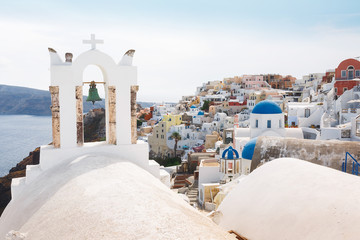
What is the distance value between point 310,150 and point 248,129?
11710 millimetres

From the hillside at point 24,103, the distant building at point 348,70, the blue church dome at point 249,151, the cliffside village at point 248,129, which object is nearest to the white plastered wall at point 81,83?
the cliffside village at point 248,129

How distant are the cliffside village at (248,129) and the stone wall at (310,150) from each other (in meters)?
0.03

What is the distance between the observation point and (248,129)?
21.2m

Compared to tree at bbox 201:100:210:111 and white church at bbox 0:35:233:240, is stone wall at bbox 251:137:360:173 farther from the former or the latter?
tree at bbox 201:100:210:111

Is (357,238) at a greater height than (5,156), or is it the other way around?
(357,238)

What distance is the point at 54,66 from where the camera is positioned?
504cm

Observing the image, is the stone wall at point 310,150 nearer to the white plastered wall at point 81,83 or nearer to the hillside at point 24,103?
the white plastered wall at point 81,83

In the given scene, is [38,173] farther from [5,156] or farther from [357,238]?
[5,156]

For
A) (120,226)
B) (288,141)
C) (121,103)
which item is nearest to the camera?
(120,226)

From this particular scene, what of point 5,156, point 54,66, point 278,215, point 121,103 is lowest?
point 5,156

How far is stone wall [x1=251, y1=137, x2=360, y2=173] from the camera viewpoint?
880 cm

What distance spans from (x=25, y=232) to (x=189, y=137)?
4339 cm

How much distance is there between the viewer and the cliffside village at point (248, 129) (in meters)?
15.4

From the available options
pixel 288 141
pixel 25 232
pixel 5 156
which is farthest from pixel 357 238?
pixel 5 156
